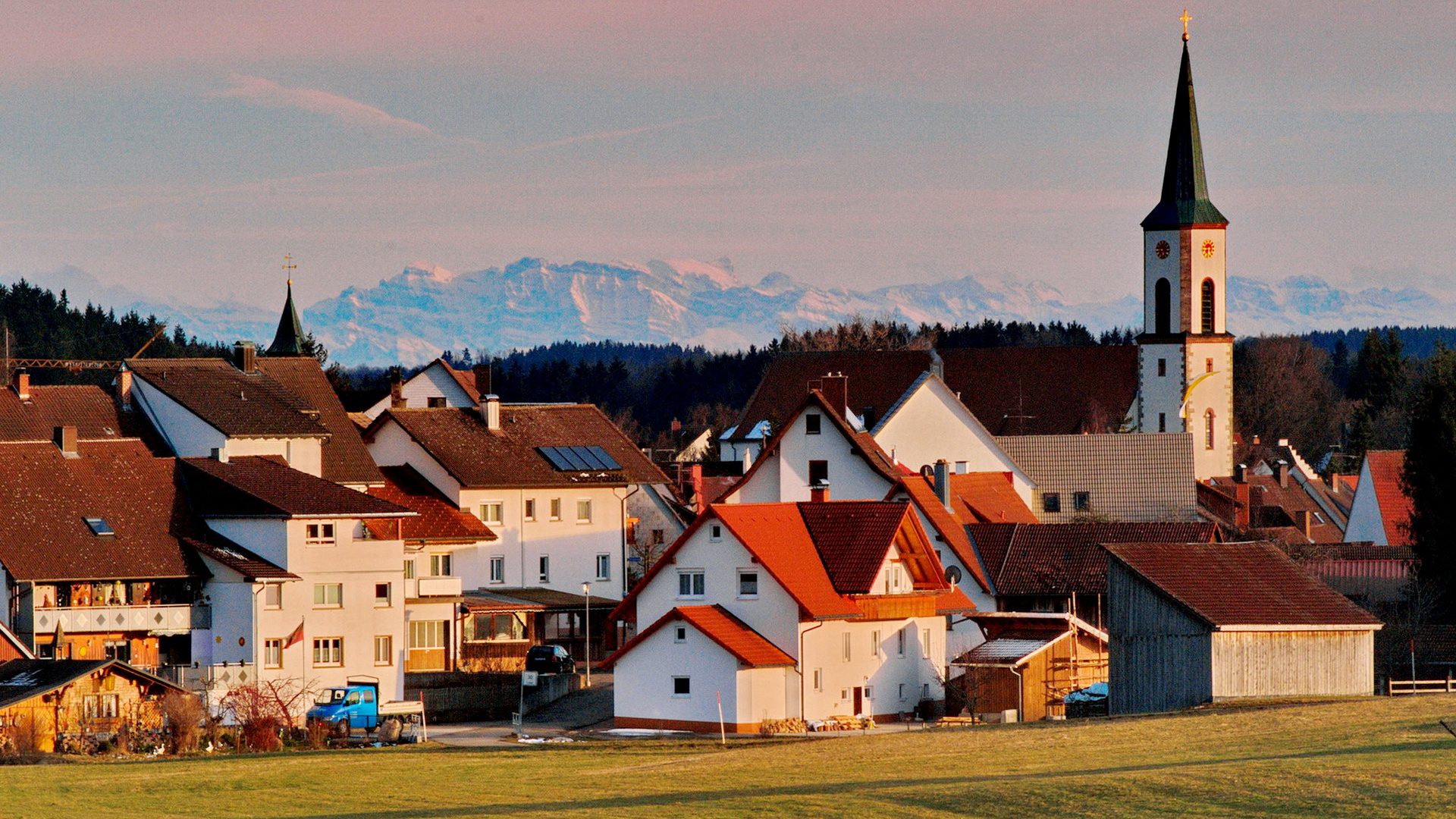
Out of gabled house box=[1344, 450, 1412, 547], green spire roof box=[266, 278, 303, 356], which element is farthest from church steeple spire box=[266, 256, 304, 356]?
gabled house box=[1344, 450, 1412, 547]

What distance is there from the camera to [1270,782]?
31938mm

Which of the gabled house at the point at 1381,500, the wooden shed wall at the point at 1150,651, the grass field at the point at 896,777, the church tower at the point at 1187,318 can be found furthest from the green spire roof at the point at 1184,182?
the grass field at the point at 896,777

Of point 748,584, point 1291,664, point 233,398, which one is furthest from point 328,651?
point 1291,664

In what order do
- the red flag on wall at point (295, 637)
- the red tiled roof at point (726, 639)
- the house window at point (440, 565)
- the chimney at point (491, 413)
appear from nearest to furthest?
the red tiled roof at point (726, 639), the red flag on wall at point (295, 637), the house window at point (440, 565), the chimney at point (491, 413)

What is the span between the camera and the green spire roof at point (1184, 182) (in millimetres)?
124500

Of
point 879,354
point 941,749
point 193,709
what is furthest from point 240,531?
point 879,354

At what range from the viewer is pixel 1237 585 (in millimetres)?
55250

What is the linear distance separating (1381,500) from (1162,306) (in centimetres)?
3135

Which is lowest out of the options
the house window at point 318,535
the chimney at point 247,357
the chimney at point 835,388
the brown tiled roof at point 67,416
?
the house window at point 318,535

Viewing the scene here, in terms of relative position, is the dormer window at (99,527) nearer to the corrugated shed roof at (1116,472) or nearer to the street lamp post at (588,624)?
the street lamp post at (588,624)

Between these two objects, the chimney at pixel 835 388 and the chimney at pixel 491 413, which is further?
the chimney at pixel 835 388

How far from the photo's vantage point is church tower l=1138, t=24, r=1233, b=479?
4980 inches

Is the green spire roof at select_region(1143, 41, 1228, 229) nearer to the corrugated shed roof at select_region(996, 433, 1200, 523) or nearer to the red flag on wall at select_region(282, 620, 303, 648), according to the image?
the corrugated shed roof at select_region(996, 433, 1200, 523)

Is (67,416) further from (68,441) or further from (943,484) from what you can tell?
(943,484)
